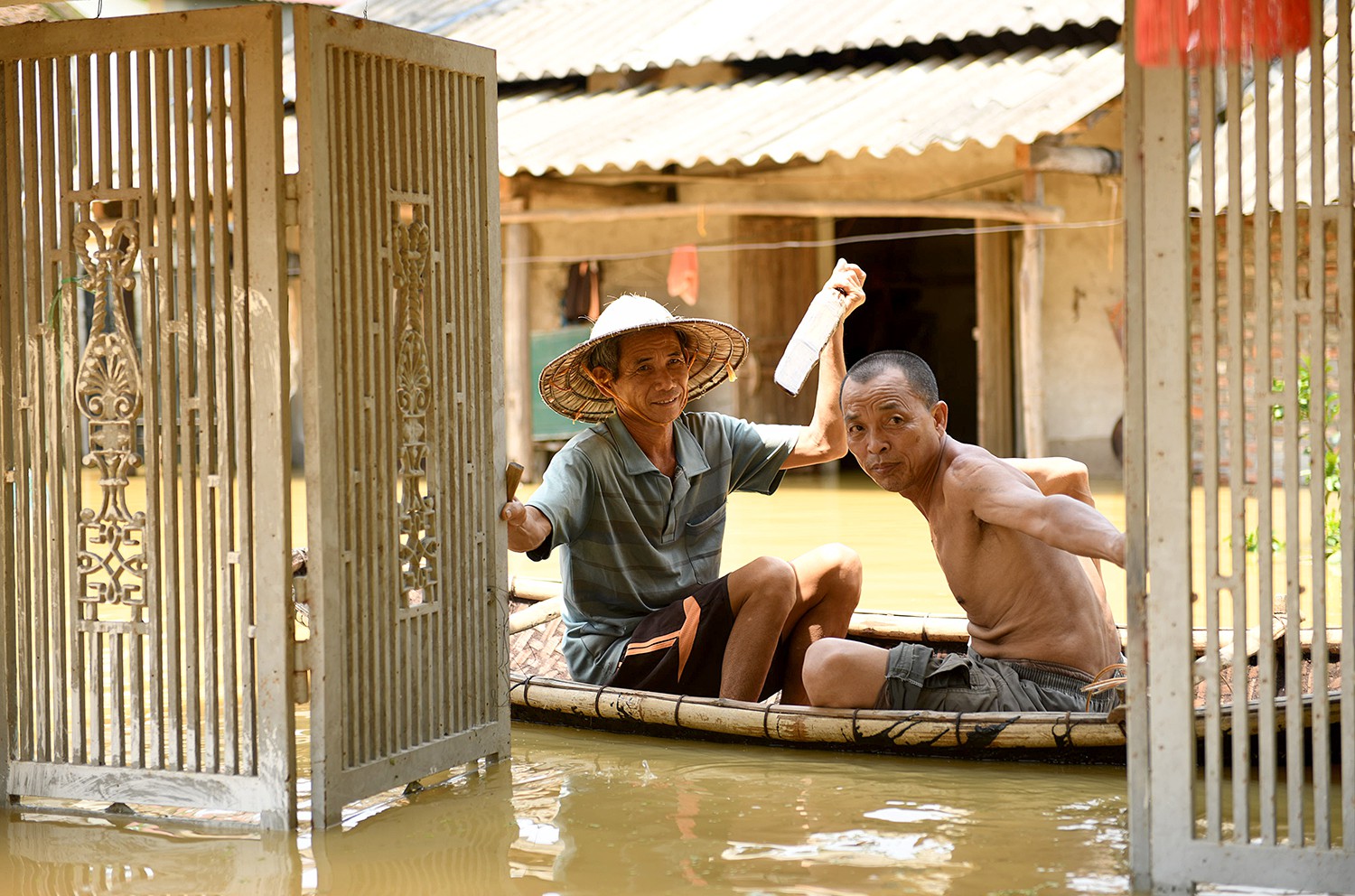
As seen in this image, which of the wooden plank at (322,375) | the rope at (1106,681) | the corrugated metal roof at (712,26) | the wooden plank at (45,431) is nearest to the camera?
the wooden plank at (322,375)

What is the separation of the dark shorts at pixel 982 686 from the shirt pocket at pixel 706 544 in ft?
2.61

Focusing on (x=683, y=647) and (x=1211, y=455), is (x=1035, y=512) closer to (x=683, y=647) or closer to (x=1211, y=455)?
(x=1211, y=455)

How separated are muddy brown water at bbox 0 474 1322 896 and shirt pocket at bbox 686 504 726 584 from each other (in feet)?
1.94

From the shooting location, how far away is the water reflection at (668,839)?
354 cm

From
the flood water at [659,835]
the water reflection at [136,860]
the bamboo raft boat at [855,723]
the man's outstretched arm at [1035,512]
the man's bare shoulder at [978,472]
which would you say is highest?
the man's bare shoulder at [978,472]

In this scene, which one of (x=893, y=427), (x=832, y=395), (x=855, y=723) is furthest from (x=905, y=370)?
(x=855, y=723)

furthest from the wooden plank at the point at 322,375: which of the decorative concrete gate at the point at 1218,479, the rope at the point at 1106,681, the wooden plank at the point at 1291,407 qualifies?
the wooden plank at the point at 1291,407

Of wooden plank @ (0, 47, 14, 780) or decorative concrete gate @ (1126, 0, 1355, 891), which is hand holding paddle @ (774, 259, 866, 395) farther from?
wooden plank @ (0, 47, 14, 780)

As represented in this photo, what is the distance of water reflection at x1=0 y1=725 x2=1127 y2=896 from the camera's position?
3535 mm

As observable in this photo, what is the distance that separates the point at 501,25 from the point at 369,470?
11549 mm

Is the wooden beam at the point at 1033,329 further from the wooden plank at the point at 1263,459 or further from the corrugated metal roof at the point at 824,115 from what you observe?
the wooden plank at the point at 1263,459

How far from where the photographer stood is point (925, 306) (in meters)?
16.3

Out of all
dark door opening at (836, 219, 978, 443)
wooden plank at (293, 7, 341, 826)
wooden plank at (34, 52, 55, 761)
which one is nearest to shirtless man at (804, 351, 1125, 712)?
wooden plank at (293, 7, 341, 826)

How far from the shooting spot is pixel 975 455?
448 centimetres
